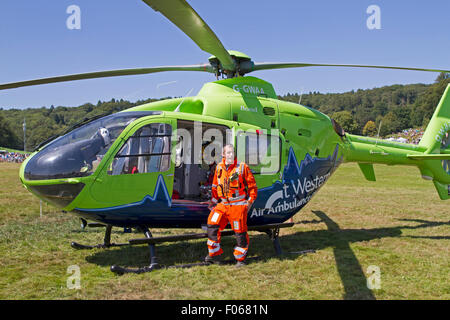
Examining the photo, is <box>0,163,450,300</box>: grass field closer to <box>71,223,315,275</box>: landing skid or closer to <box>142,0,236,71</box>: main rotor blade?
<box>71,223,315,275</box>: landing skid

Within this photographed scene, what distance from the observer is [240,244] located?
5.24 metres

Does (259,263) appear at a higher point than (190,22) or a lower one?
lower

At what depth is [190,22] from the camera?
388cm

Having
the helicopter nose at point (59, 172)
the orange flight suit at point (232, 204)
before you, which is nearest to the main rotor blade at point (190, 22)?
the orange flight suit at point (232, 204)

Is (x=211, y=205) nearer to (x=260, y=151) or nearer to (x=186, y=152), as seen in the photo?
(x=186, y=152)

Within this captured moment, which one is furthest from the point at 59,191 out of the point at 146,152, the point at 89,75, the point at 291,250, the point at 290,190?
the point at 291,250

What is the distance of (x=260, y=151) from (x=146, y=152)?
1.95m

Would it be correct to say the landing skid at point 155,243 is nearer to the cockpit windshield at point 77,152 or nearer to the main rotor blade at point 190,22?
the cockpit windshield at point 77,152

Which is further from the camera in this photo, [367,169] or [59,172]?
[367,169]

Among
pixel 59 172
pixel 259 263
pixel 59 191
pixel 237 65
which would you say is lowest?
pixel 259 263

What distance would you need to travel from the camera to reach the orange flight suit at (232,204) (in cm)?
518

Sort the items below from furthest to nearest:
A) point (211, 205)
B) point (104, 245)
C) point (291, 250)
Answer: point (291, 250)
point (104, 245)
point (211, 205)

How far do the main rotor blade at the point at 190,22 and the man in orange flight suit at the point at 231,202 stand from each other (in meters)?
1.48
